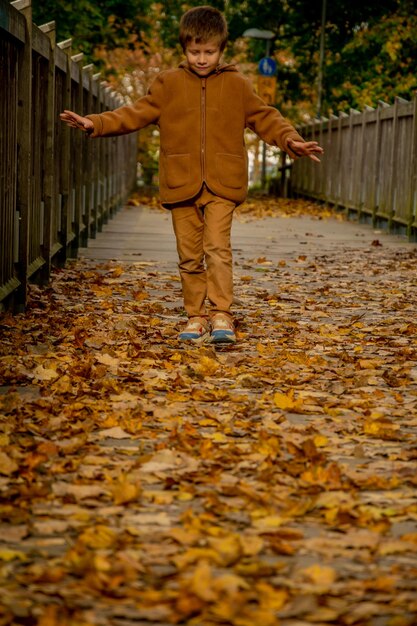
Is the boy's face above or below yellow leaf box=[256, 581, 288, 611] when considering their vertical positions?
above

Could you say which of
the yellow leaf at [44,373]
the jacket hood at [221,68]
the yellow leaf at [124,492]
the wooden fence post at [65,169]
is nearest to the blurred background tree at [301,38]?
the wooden fence post at [65,169]

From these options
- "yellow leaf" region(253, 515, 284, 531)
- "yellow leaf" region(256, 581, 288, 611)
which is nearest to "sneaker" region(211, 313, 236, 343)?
"yellow leaf" region(253, 515, 284, 531)

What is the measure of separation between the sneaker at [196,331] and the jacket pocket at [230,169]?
852mm

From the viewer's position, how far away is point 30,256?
344 inches

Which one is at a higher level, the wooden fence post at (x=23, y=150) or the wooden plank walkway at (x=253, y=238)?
the wooden fence post at (x=23, y=150)

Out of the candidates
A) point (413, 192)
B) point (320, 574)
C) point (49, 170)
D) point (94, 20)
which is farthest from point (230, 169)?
point (94, 20)

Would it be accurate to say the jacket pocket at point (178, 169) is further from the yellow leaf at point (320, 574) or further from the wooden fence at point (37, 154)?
the yellow leaf at point (320, 574)

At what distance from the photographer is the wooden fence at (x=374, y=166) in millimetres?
17078

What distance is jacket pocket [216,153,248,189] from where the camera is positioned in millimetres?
6973

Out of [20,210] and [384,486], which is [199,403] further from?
[20,210]

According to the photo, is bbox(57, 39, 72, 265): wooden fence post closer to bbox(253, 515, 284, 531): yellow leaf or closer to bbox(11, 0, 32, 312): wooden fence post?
bbox(11, 0, 32, 312): wooden fence post

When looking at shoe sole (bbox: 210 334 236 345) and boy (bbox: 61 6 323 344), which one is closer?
boy (bbox: 61 6 323 344)

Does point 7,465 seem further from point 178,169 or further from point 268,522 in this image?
point 178,169

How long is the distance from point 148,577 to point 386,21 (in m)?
26.7
